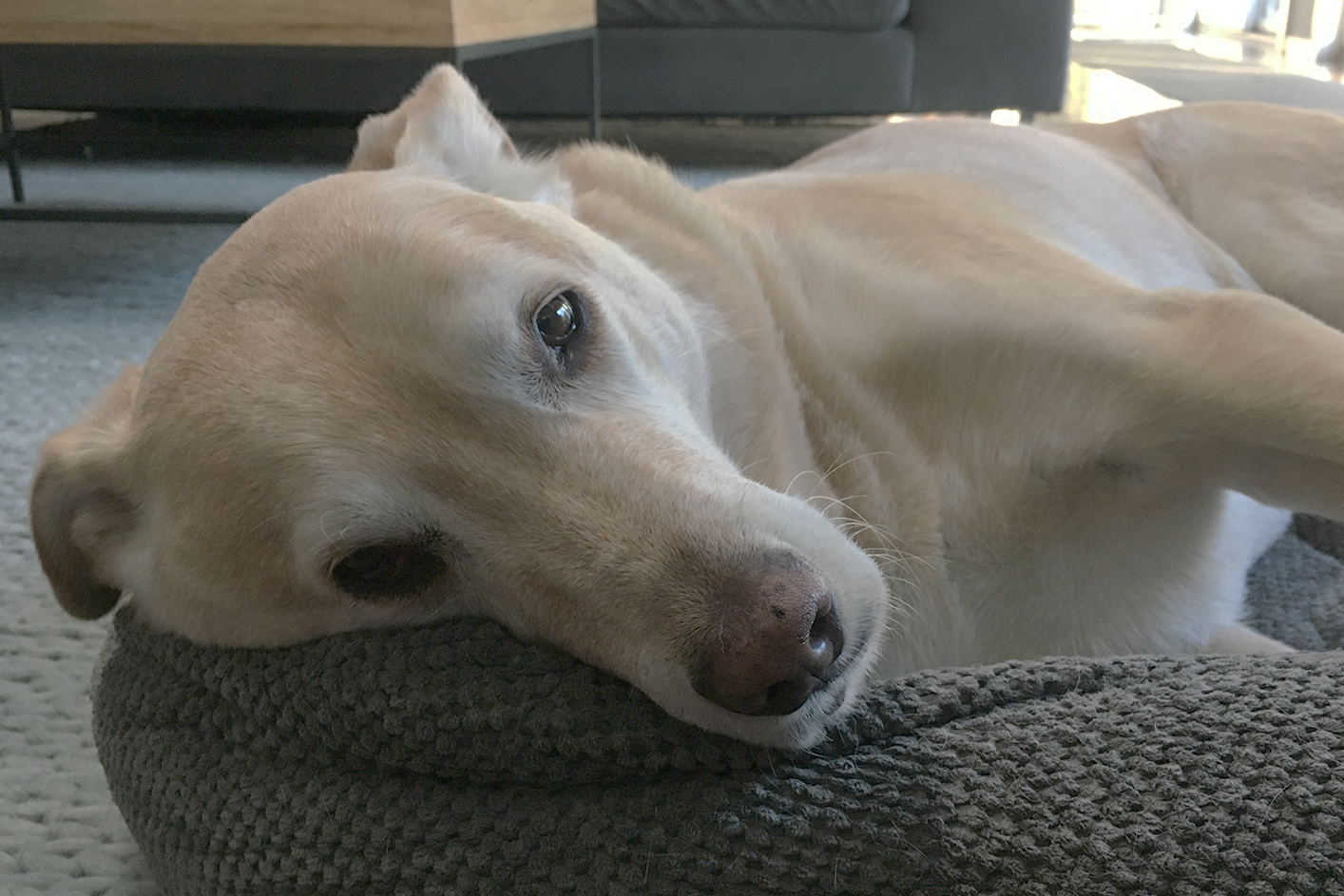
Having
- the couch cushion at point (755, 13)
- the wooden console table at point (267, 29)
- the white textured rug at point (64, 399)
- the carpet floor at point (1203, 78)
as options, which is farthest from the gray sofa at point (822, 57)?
the wooden console table at point (267, 29)

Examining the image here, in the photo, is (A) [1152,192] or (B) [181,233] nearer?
(A) [1152,192]

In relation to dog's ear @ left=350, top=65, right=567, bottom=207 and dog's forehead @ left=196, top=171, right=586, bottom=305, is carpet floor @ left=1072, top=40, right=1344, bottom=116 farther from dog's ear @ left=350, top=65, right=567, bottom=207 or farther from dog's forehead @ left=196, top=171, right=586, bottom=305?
dog's forehead @ left=196, top=171, right=586, bottom=305

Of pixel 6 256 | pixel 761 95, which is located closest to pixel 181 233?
pixel 6 256

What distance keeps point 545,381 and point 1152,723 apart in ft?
2.20

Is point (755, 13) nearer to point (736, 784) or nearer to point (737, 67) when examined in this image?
point (737, 67)

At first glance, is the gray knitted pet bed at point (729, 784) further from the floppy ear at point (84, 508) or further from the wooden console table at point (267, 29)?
the wooden console table at point (267, 29)

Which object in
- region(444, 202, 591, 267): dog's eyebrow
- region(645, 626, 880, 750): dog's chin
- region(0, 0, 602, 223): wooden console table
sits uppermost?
region(0, 0, 602, 223): wooden console table

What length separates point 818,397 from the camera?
1455 mm

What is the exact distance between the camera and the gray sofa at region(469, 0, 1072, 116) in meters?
5.14

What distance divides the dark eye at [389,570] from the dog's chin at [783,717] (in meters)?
0.30

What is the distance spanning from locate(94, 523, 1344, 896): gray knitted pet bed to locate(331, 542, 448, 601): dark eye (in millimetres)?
52

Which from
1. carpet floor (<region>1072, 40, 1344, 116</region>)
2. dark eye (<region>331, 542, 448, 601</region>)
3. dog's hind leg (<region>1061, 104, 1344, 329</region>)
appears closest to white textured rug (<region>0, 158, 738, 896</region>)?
dark eye (<region>331, 542, 448, 601</region>)

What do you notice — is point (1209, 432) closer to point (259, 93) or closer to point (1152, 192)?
point (1152, 192)

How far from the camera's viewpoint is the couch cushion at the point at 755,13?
201 inches
